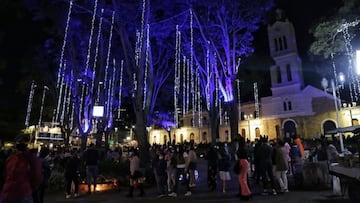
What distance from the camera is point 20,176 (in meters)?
4.64

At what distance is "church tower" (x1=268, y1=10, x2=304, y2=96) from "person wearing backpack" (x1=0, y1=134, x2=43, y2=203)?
44231 mm

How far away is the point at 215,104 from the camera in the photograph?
26.5m

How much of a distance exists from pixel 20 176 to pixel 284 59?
45766 millimetres

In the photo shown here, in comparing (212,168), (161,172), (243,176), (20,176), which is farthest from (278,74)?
(20,176)

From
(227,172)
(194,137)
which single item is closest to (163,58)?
(227,172)

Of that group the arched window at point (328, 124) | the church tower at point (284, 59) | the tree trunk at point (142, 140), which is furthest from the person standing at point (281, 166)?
the church tower at point (284, 59)

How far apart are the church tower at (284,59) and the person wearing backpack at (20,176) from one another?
4423 cm

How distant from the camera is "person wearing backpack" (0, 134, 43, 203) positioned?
4555mm

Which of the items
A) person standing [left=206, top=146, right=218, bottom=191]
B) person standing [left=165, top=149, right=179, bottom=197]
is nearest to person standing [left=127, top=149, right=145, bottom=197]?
person standing [left=165, top=149, right=179, bottom=197]

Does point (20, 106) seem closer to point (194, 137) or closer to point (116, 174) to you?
point (116, 174)

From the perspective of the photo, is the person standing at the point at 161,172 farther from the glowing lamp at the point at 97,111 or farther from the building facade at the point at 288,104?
the building facade at the point at 288,104

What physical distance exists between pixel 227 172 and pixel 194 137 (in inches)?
1972

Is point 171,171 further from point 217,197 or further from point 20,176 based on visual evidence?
point 20,176

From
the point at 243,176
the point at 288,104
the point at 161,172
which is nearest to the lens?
the point at 243,176
